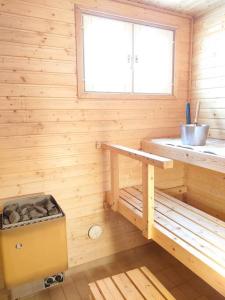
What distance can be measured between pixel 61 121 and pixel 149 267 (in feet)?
5.56

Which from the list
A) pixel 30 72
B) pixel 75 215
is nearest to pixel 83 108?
pixel 30 72

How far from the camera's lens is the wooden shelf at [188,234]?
1.35 m

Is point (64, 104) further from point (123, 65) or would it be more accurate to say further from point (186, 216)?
point (186, 216)

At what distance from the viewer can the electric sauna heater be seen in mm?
1593

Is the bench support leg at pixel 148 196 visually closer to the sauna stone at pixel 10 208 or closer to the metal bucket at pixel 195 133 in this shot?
the metal bucket at pixel 195 133

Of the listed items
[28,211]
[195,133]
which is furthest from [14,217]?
[195,133]

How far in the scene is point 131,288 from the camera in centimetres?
161

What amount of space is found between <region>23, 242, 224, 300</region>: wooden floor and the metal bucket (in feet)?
4.16

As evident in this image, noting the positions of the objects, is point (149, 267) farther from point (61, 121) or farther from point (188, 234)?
point (61, 121)

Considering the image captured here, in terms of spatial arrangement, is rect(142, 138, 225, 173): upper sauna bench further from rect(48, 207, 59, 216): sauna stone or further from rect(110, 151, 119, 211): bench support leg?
rect(48, 207, 59, 216): sauna stone

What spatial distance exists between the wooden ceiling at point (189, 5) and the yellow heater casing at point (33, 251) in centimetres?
219

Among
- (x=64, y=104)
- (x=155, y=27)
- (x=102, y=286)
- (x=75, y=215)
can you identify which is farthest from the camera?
(x=155, y=27)

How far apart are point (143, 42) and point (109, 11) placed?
462 millimetres

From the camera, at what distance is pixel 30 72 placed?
1.97 meters
